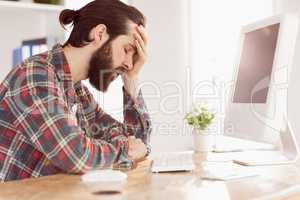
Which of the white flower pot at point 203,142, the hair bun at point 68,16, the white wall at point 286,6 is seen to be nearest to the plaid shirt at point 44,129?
the hair bun at point 68,16

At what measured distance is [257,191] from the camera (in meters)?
1.07

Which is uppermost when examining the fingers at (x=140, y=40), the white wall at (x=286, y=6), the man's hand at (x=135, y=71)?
the white wall at (x=286, y=6)

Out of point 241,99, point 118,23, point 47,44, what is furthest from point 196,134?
point 47,44

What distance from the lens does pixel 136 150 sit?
156cm

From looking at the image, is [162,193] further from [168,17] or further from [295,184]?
[168,17]

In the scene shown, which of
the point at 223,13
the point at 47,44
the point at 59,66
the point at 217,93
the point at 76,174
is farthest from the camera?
the point at 223,13

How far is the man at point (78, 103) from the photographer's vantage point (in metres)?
1.30

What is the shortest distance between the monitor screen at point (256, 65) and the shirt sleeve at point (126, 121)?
0.41 meters

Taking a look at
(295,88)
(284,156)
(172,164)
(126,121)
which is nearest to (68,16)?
(126,121)

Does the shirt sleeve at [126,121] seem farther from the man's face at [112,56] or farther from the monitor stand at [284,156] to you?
the monitor stand at [284,156]

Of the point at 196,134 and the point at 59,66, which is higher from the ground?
the point at 59,66

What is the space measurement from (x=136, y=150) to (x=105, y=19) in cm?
52

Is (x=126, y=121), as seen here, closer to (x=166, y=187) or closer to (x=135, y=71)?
(x=135, y=71)

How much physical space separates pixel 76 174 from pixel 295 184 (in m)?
0.68
